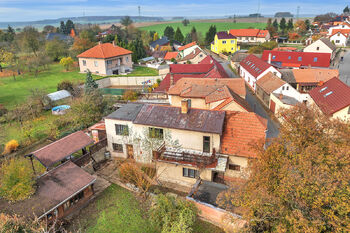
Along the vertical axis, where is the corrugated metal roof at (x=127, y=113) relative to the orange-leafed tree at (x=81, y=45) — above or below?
below

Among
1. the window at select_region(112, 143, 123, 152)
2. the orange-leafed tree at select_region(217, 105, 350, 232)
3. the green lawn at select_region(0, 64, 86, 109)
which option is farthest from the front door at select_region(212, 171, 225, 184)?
the green lawn at select_region(0, 64, 86, 109)

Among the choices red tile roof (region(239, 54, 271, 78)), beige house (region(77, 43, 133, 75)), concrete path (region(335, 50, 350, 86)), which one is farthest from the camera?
beige house (region(77, 43, 133, 75))

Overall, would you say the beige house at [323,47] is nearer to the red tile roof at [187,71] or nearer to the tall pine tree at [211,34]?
the red tile roof at [187,71]

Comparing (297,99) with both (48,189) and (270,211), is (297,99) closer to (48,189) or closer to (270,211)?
(270,211)

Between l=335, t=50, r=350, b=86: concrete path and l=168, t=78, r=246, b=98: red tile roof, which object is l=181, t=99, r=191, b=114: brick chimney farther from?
l=335, t=50, r=350, b=86: concrete path

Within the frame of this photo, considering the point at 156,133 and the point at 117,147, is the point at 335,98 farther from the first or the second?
the point at 117,147

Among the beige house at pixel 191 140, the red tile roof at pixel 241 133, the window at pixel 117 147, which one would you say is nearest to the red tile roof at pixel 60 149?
the window at pixel 117 147

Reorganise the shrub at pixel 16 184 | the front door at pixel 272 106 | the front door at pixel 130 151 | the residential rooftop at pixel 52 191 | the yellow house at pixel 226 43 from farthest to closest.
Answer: the yellow house at pixel 226 43
the front door at pixel 272 106
the front door at pixel 130 151
the shrub at pixel 16 184
the residential rooftop at pixel 52 191
